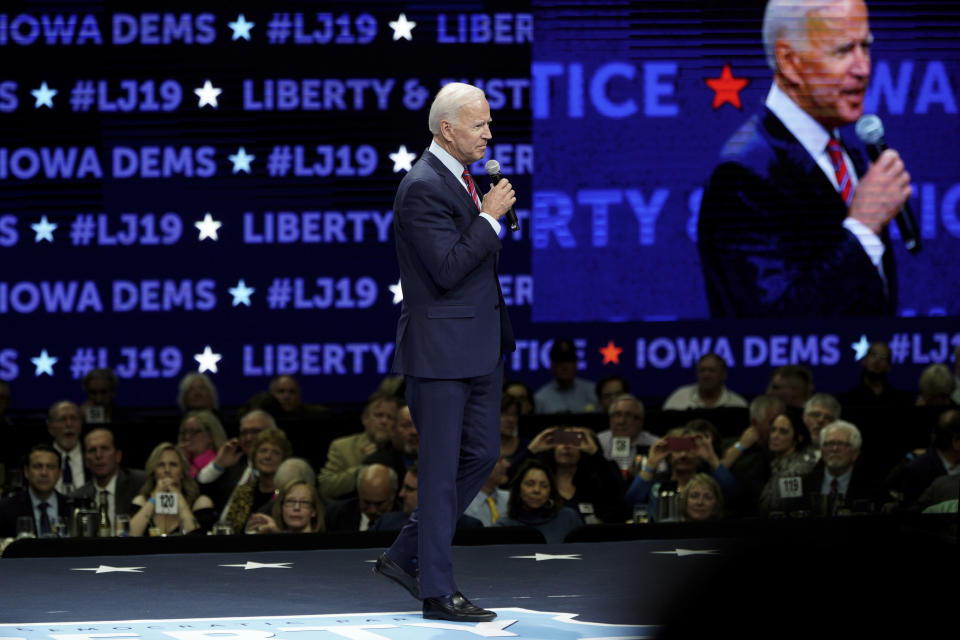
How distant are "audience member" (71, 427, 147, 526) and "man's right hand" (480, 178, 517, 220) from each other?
3856 mm

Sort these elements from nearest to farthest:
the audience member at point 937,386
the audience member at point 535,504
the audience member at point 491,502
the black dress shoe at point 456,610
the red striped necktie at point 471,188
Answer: the black dress shoe at point 456,610 < the red striped necktie at point 471,188 < the audience member at point 535,504 < the audience member at point 491,502 < the audience member at point 937,386

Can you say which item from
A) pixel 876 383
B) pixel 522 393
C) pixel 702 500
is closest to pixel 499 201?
pixel 702 500

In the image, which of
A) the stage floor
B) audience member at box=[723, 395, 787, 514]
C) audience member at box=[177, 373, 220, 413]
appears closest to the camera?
the stage floor

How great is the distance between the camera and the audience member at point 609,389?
9.18 metres

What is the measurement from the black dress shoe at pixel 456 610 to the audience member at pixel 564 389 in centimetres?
593

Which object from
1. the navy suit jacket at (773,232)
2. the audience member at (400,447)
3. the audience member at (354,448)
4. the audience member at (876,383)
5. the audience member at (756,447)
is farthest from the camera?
the navy suit jacket at (773,232)

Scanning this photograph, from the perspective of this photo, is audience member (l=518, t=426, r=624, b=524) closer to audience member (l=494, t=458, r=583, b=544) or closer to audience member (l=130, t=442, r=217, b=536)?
audience member (l=494, t=458, r=583, b=544)

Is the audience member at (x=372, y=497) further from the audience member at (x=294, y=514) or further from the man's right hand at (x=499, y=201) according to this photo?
the man's right hand at (x=499, y=201)

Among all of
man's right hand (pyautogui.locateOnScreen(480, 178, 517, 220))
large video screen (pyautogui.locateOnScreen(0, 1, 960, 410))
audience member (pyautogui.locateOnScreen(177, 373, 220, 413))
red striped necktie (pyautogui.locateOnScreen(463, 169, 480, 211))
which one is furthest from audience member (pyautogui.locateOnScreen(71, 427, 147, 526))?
man's right hand (pyautogui.locateOnScreen(480, 178, 517, 220))

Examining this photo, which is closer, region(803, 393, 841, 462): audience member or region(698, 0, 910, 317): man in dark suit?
region(803, 393, 841, 462): audience member

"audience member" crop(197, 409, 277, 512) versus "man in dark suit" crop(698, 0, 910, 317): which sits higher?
"man in dark suit" crop(698, 0, 910, 317)

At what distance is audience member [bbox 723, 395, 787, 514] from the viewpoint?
295 inches

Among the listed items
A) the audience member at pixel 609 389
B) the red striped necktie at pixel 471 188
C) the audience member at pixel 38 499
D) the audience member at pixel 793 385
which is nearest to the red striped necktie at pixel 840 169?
the audience member at pixel 793 385

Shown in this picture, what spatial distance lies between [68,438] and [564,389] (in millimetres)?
3041
